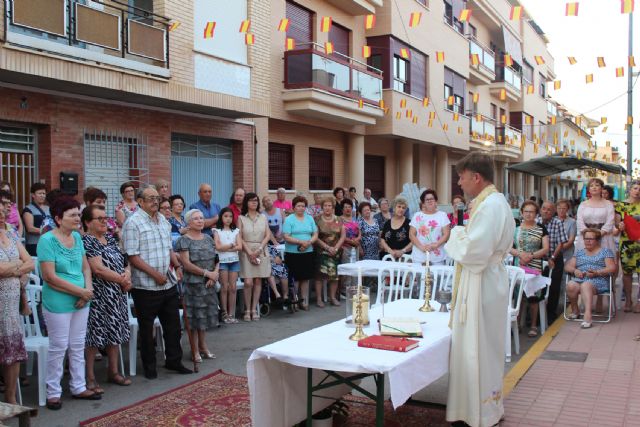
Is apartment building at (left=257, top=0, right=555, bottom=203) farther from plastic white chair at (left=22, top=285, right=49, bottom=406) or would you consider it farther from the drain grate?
plastic white chair at (left=22, top=285, right=49, bottom=406)

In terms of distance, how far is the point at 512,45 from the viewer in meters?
33.0

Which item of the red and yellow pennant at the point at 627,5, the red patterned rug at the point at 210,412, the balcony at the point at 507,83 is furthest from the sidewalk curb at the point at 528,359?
the balcony at the point at 507,83

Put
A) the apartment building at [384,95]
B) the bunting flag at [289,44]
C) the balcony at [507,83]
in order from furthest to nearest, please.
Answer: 1. the balcony at [507,83]
2. the apartment building at [384,95]
3. the bunting flag at [289,44]

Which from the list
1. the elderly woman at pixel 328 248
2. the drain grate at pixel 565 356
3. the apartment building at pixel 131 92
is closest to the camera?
the drain grate at pixel 565 356

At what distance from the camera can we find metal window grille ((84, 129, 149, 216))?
36.3 ft

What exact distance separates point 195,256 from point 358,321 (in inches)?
113

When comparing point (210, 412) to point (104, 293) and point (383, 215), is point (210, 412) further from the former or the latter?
point (383, 215)

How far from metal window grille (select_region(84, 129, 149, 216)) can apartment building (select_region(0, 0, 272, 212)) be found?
2 centimetres

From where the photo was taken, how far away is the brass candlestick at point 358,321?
4391 mm

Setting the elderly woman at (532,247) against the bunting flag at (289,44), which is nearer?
the elderly woman at (532,247)

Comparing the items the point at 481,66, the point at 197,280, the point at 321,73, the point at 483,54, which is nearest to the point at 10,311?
the point at 197,280

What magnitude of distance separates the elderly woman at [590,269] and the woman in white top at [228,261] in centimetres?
491

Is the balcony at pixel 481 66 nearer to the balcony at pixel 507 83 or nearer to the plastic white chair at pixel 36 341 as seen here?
the balcony at pixel 507 83

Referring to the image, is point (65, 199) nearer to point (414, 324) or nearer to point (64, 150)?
point (414, 324)
